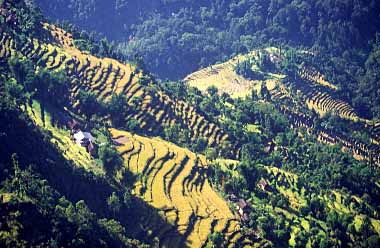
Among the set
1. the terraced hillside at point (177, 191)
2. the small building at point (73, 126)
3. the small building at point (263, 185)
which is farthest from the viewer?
the small building at point (263, 185)

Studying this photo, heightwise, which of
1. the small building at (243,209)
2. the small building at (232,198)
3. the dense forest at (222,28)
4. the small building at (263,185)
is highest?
the dense forest at (222,28)

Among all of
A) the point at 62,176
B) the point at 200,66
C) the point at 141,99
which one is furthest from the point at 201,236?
the point at 200,66

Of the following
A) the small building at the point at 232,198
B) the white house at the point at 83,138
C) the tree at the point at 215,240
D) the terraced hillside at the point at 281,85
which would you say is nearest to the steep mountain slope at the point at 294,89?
the terraced hillside at the point at 281,85

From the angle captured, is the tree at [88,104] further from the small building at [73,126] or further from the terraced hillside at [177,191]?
the small building at [73,126]

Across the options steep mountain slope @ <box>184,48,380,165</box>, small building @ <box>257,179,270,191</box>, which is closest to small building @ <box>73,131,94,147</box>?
small building @ <box>257,179,270,191</box>

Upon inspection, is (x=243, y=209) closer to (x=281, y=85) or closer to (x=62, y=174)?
(x=62, y=174)
